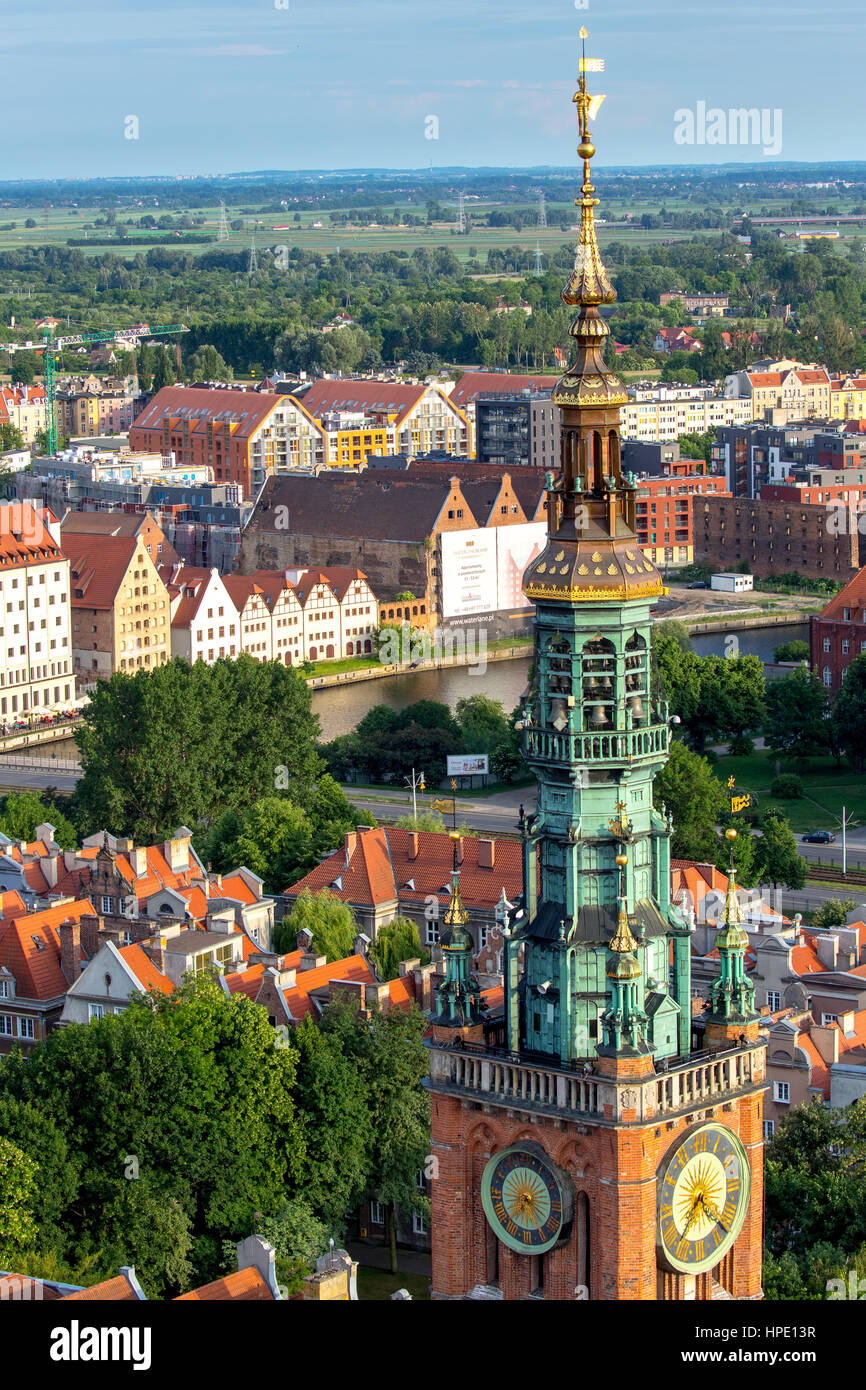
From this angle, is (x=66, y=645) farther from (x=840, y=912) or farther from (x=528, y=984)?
(x=528, y=984)

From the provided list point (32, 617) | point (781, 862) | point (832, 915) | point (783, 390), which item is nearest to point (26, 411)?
point (783, 390)

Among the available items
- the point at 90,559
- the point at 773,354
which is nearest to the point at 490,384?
the point at 773,354

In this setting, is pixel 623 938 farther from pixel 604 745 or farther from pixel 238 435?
pixel 238 435

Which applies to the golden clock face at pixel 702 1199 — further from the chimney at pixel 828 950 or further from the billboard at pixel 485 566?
the billboard at pixel 485 566

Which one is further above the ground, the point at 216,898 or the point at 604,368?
the point at 604,368

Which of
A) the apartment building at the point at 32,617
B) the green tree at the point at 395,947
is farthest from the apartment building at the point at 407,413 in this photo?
the green tree at the point at 395,947

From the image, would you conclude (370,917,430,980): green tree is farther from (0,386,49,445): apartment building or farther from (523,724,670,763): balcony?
(0,386,49,445): apartment building

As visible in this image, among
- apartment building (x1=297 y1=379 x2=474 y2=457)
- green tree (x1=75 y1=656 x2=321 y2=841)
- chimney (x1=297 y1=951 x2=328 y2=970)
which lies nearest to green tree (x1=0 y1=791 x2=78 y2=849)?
green tree (x1=75 y1=656 x2=321 y2=841)
